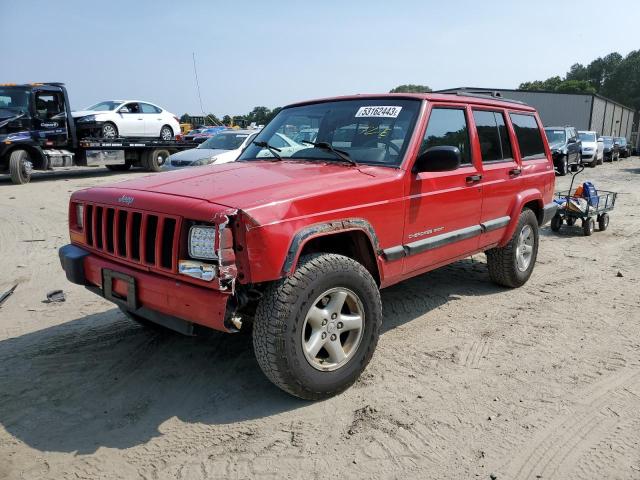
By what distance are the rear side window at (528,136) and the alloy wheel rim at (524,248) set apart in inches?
31.7

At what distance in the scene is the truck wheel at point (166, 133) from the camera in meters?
19.3

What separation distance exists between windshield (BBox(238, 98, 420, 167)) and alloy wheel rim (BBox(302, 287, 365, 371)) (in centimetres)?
115

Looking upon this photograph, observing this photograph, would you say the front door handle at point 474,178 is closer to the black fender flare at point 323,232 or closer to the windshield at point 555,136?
the black fender flare at point 323,232

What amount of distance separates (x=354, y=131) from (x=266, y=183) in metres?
1.17

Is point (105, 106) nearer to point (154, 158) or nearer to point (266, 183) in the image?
point (154, 158)

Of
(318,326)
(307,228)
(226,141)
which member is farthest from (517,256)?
(226,141)

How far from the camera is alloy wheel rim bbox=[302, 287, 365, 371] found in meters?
3.08

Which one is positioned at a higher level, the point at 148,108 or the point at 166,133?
the point at 148,108

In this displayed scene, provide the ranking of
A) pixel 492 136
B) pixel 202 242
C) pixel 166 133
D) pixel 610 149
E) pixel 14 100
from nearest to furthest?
1. pixel 202 242
2. pixel 492 136
3. pixel 14 100
4. pixel 166 133
5. pixel 610 149

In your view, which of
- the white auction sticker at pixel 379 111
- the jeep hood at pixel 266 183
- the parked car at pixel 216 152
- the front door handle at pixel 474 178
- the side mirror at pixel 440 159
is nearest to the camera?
the jeep hood at pixel 266 183

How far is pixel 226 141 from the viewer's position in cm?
1298

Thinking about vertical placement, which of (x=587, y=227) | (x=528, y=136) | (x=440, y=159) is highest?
(x=528, y=136)

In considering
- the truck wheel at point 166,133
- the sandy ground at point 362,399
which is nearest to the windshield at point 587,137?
the truck wheel at point 166,133

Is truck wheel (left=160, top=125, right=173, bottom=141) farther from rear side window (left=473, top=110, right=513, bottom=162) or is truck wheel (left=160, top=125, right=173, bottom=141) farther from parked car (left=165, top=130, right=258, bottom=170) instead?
rear side window (left=473, top=110, right=513, bottom=162)
